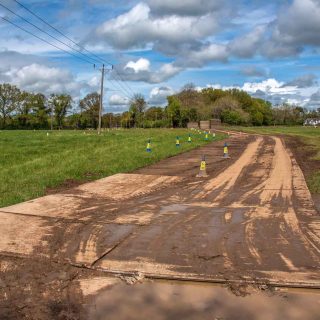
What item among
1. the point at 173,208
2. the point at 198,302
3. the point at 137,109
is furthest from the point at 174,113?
the point at 198,302

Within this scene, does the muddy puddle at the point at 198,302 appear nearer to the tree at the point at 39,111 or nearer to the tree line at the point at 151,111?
the tree line at the point at 151,111

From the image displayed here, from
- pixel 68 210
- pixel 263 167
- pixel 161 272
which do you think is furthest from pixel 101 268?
pixel 263 167

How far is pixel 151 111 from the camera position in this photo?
136625 millimetres

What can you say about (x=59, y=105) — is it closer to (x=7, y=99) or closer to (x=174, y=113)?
(x=7, y=99)

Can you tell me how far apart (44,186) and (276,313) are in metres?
10.1

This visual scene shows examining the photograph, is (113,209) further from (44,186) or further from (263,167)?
(263,167)

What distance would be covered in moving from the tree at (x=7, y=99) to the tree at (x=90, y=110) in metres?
19.8

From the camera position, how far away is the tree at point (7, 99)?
412 ft

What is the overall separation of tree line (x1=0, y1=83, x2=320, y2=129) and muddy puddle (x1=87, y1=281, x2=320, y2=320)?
106 metres

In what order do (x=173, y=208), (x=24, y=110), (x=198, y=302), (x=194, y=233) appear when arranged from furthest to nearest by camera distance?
(x=24, y=110) → (x=173, y=208) → (x=194, y=233) → (x=198, y=302)

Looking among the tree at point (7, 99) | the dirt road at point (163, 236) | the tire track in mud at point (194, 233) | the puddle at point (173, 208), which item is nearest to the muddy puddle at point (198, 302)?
the dirt road at point (163, 236)

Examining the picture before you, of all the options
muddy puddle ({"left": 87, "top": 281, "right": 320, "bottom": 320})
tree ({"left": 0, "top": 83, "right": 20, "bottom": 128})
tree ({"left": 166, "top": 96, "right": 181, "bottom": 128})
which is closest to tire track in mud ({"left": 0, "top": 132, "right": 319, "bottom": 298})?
muddy puddle ({"left": 87, "top": 281, "right": 320, "bottom": 320})

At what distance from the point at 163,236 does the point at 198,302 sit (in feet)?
9.26

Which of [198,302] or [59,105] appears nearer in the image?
[198,302]
